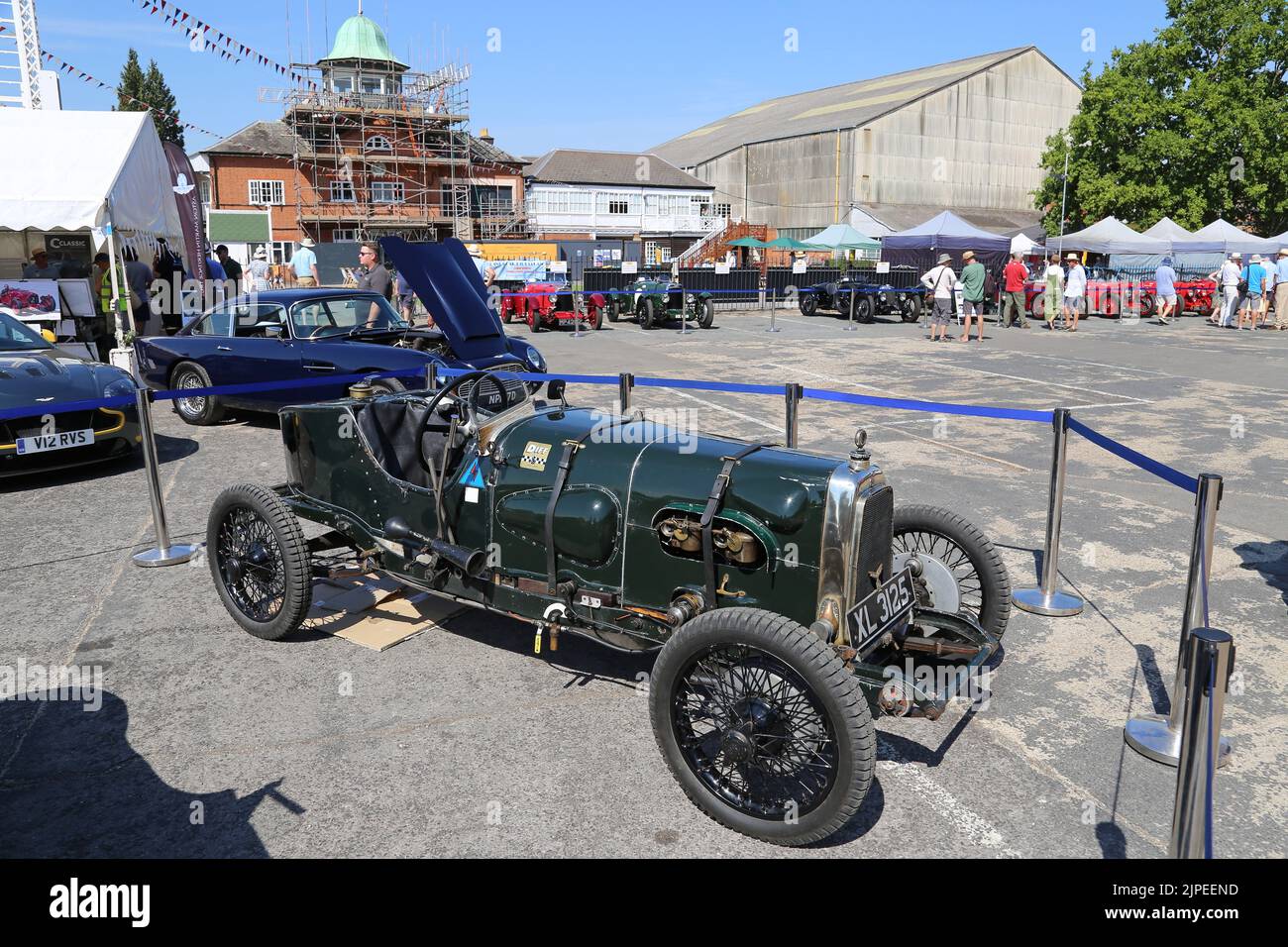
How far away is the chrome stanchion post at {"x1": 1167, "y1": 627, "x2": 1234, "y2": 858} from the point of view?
7.86 feet

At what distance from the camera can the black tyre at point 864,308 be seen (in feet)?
82.6

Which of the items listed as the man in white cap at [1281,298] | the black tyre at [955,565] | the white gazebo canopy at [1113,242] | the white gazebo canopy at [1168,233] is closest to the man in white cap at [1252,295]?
the man in white cap at [1281,298]

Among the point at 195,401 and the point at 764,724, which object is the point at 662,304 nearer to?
the point at 195,401

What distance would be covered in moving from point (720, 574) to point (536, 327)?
20052 mm

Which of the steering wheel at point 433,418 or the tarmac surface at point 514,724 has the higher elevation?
the steering wheel at point 433,418

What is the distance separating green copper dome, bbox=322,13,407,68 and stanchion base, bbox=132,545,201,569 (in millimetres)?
62382

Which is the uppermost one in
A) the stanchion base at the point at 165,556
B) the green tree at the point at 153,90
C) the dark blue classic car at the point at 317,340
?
the green tree at the point at 153,90

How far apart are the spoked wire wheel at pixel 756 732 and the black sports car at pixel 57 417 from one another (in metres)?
6.00

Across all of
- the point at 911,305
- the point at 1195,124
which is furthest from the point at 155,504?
the point at 1195,124

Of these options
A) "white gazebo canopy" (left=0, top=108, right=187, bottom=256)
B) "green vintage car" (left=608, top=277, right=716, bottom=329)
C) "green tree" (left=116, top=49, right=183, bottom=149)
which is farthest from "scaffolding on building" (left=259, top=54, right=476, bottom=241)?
"white gazebo canopy" (left=0, top=108, right=187, bottom=256)

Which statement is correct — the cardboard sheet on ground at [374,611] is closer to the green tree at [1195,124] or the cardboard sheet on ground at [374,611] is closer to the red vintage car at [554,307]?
the red vintage car at [554,307]

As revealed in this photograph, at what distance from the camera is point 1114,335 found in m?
21.9
